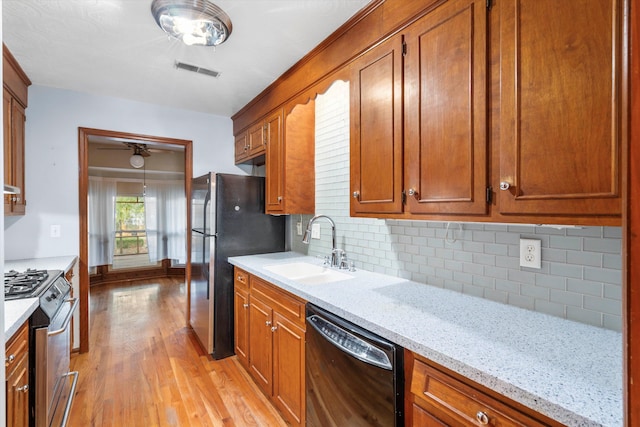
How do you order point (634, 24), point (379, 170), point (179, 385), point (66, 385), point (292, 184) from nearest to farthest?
1. point (634, 24)
2. point (379, 170)
3. point (66, 385)
4. point (179, 385)
5. point (292, 184)

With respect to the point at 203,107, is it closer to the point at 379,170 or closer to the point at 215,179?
the point at 215,179

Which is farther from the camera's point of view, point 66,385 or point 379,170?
point 66,385

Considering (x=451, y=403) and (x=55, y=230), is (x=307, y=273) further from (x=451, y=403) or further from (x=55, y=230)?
(x=55, y=230)

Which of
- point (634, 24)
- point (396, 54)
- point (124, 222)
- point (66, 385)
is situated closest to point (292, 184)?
point (396, 54)

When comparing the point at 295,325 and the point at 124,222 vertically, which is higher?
the point at 124,222

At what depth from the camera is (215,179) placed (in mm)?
2574

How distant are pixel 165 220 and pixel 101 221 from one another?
94 centimetres

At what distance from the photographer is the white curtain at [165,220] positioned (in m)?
5.46

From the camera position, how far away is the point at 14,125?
2297 millimetres

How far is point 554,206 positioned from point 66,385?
2722mm

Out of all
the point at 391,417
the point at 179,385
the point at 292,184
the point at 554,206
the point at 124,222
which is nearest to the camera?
the point at 554,206

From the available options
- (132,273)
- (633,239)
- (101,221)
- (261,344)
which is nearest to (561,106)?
(633,239)

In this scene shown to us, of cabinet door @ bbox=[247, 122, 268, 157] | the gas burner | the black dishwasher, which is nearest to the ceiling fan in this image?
cabinet door @ bbox=[247, 122, 268, 157]

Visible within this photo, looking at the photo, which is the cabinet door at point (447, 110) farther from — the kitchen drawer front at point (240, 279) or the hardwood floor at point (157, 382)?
the hardwood floor at point (157, 382)
